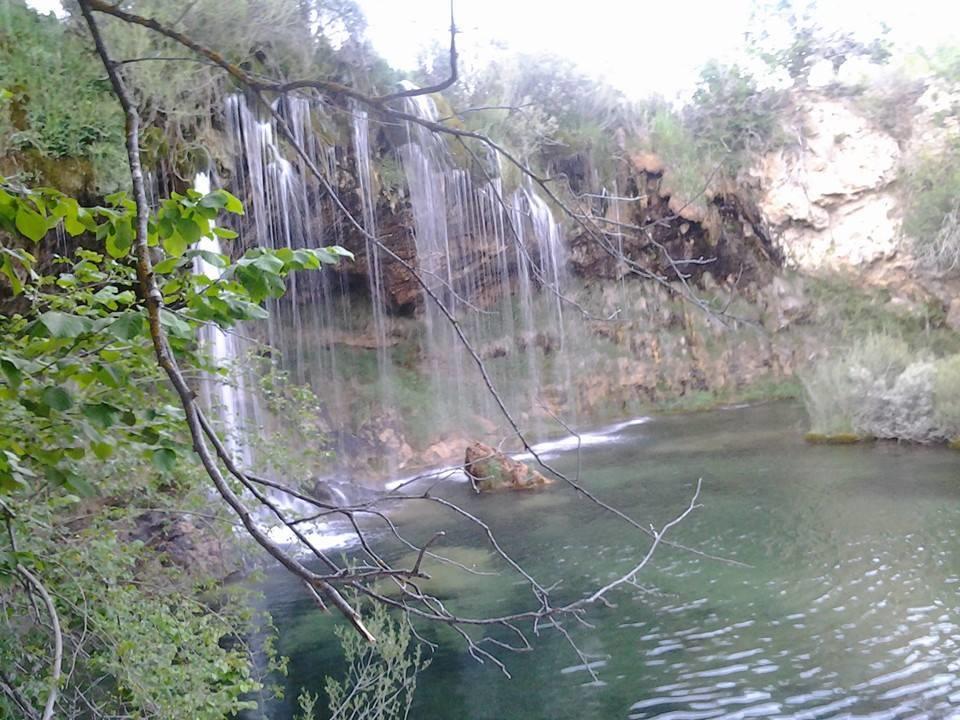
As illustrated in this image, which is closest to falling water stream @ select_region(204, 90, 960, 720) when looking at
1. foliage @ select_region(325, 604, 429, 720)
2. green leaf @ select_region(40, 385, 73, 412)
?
foliage @ select_region(325, 604, 429, 720)

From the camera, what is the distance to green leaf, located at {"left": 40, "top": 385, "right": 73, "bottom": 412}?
157cm

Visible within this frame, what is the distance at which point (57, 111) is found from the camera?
9531 millimetres

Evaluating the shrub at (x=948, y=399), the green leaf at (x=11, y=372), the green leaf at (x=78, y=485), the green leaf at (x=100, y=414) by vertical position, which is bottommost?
the shrub at (x=948, y=399)

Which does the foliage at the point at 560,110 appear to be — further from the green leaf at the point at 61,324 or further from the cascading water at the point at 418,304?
the green leaf at the point at 61,324

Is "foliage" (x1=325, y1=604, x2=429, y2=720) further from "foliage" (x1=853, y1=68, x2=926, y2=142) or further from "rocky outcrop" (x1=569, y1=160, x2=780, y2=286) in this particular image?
"foliage" (x1=853, y1=68, x2=926, y2=142)

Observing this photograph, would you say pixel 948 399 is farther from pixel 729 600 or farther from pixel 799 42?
pixel 799 42

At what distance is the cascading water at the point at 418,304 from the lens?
1348 centimetres

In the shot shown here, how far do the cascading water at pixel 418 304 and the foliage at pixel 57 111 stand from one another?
3.09 meters

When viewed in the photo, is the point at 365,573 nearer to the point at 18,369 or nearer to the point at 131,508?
the point at 18,369

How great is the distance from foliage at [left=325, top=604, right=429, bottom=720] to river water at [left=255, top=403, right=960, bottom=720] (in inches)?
8.7

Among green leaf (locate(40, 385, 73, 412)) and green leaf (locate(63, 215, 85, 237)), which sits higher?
green leaf (locate(63, 215, 85, 237))

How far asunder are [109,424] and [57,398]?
11 cm

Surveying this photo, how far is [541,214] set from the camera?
17203 mm

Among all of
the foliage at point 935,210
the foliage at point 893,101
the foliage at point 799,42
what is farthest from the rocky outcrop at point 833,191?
the foliage at point 799,42
